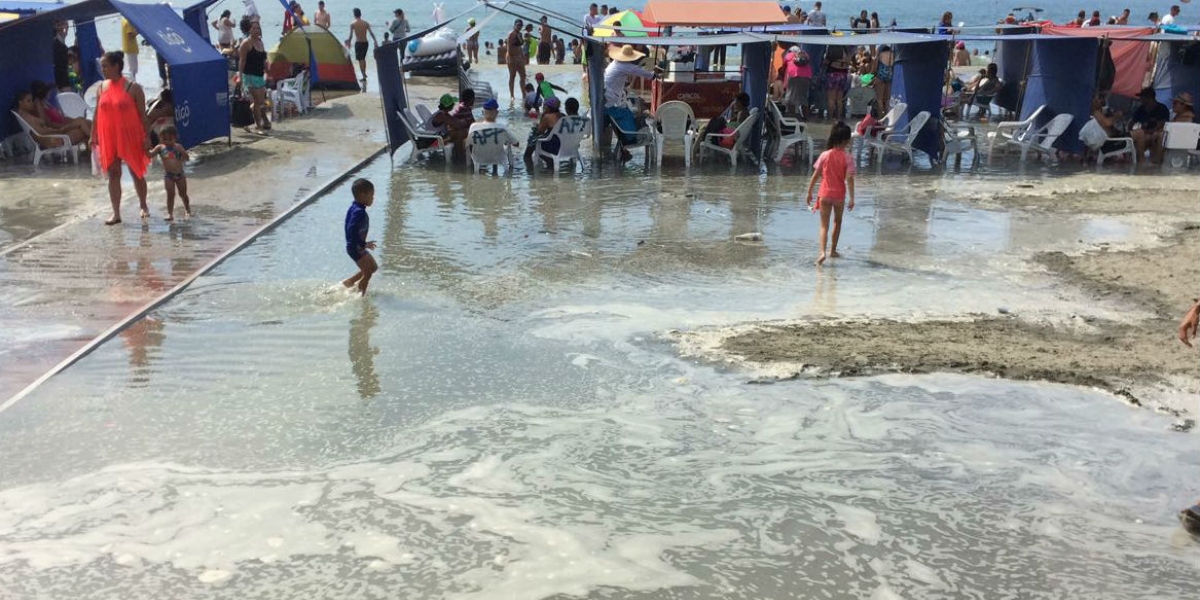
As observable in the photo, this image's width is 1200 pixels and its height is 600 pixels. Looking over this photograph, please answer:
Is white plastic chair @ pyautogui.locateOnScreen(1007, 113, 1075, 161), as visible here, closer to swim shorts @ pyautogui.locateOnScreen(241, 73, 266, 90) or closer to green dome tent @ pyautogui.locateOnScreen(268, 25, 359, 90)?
swim shorts @ pyautogui.locateOnScreen(241, 73, 266, 90)

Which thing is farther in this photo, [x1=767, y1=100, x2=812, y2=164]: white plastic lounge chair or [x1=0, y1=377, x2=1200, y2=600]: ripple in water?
[x1=767, y1=100, x2=812, y2=164]: white plastic lounge chair

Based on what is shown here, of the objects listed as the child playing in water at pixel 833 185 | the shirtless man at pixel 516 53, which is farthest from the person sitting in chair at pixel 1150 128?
the shirtless man at pixel 516 53

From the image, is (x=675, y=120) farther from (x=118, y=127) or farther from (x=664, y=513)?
(x=664, y=513)

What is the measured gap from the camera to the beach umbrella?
1733cm

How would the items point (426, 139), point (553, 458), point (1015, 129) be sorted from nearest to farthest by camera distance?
1. point (553, 458)
2. point (426, 139)
3. point (1015, 129)

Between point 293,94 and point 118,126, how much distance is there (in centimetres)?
861

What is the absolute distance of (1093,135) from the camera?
48.6 ft

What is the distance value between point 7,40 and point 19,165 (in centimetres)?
182

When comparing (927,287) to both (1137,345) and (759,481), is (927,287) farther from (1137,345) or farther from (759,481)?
(759,481)

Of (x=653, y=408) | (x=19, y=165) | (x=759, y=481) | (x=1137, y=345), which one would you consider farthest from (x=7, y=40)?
(x=1137, y=345)

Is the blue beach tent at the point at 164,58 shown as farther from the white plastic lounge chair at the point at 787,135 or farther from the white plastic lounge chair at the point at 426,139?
the white plastic lounge chair at the point at 787,135

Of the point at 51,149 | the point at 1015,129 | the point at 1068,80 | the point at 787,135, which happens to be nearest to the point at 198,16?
the point at 51,149

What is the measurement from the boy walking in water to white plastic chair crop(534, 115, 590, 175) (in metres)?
5.91

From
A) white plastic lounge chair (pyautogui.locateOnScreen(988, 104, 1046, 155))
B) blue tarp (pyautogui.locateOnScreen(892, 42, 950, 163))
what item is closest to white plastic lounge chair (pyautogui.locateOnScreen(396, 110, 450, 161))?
blue tarp (pyautogui.locateOnScreen(892, 42, 950, 163))
